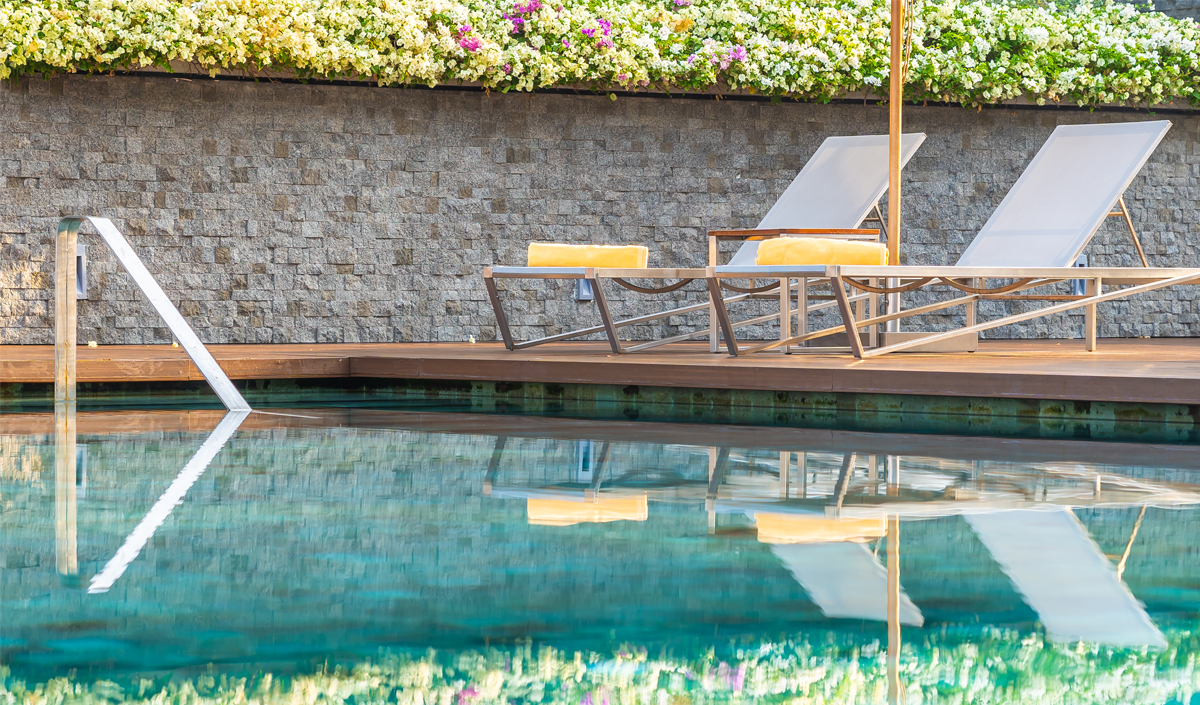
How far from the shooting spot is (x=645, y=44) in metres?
8.84

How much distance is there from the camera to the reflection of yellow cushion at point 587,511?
2883mm

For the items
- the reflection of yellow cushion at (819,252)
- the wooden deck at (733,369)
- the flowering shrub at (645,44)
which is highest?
the flowering shrub at (645,44)

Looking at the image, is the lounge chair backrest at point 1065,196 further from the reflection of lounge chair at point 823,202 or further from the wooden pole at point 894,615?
the wooden pole at point 894,615

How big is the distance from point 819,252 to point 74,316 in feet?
10.1

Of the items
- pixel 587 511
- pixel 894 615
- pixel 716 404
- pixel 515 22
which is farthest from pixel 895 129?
pixel 894 615

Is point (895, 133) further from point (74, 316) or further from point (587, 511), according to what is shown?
point (587, 511)

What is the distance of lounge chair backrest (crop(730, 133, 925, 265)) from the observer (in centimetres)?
721

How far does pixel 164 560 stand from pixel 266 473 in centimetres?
123

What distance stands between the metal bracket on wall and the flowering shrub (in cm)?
269

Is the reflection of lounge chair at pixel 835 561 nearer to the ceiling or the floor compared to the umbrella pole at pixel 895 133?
nearer to the floor

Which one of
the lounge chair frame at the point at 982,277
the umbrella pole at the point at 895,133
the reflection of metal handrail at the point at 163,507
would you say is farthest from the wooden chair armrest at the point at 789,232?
the reflection of metal handrail at the point at 163,507

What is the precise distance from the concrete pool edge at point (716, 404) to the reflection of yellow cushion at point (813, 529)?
2051mm

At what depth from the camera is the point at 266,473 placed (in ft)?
11.9

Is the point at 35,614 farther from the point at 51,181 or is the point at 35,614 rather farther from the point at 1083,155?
the point at 51,181
